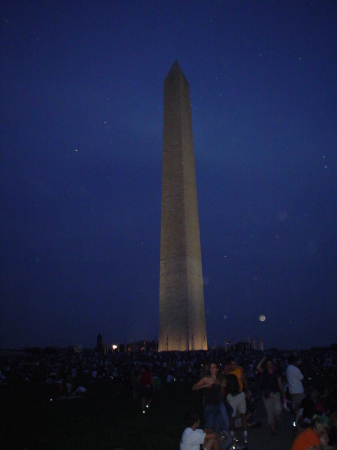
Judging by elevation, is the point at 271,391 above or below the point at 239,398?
above

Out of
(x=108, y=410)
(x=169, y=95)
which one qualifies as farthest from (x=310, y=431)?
(x=169, y=95)

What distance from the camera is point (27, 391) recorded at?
1549cm

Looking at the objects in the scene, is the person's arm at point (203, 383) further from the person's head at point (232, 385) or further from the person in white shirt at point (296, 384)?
the person in white shirt at point (296, 384)

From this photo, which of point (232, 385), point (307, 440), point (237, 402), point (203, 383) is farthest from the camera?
point (237, 402)

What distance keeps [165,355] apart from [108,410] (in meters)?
14.0

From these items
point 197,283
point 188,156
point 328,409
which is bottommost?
point 328,409

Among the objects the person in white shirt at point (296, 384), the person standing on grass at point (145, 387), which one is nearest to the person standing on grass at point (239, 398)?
the person in white shirt at point (296, 384)

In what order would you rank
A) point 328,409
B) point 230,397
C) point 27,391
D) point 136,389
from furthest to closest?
point 27,391 → point 136,389 → point 230,397 → point 328,409

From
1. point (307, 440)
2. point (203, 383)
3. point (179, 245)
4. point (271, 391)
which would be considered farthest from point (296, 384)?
point (179, 245)

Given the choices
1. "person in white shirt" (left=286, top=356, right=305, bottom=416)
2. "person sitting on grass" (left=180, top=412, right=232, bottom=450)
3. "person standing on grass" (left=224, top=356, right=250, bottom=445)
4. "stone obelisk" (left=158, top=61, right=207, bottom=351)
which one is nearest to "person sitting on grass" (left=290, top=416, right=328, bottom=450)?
"person sitting on grass" (left=180, top=412, right=232, bottom=450)

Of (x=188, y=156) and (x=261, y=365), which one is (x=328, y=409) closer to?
(x=261, y=365)

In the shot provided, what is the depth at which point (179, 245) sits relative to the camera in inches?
1186

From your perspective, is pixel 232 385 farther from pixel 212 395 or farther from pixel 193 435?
pixel 193 435

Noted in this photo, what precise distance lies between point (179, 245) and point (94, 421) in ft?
70.0
